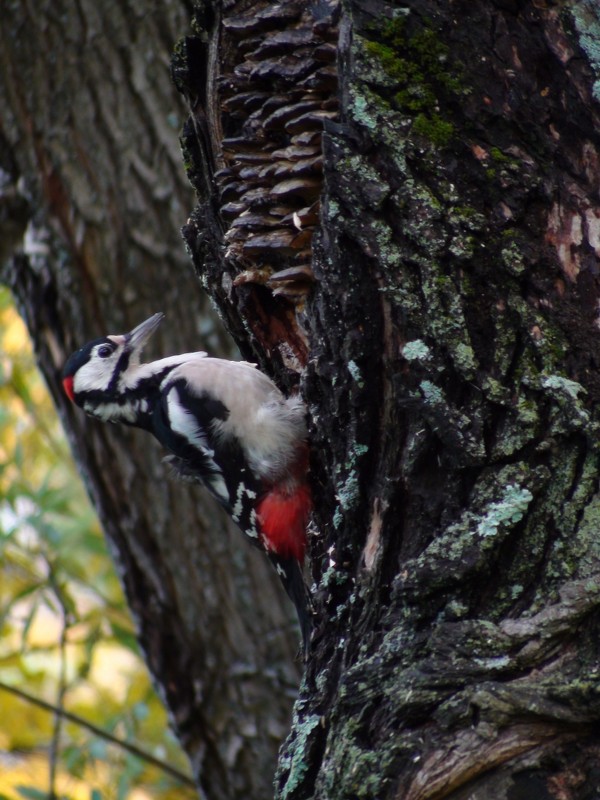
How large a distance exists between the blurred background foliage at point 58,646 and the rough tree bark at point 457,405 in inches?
76.3

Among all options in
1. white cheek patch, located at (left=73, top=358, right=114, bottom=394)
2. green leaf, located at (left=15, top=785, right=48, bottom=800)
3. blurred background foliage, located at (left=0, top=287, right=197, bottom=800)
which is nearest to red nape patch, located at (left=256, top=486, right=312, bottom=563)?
white cheek patch, located at (left=73, top=358, right=114, bottom=394)

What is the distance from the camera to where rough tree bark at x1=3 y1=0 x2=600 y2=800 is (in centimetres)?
147

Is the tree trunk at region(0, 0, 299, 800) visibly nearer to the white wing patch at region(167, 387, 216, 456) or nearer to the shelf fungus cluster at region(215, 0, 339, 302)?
the white wing patch at region(167, 387, 216, 456)

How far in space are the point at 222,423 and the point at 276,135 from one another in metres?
1.14

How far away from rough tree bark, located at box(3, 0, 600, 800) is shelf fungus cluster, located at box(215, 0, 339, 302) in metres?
0.08

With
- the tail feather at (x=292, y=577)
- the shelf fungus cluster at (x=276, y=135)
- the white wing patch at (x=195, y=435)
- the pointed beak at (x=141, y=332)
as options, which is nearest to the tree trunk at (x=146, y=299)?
the pointed beak at (x=141, y=332)

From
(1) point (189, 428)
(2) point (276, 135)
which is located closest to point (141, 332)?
(1) point (189, 428)

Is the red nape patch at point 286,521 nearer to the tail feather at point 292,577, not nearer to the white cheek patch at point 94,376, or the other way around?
the tail feather at point 292,577

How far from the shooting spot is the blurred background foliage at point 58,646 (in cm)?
362

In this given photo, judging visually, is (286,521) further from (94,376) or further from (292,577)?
(94,376)

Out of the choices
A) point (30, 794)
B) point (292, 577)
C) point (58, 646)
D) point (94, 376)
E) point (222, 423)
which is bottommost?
point (30, 794)

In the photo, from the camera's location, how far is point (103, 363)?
3.15 metres

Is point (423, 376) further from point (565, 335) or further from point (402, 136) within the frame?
point (402, 136)

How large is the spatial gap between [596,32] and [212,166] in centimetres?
94
